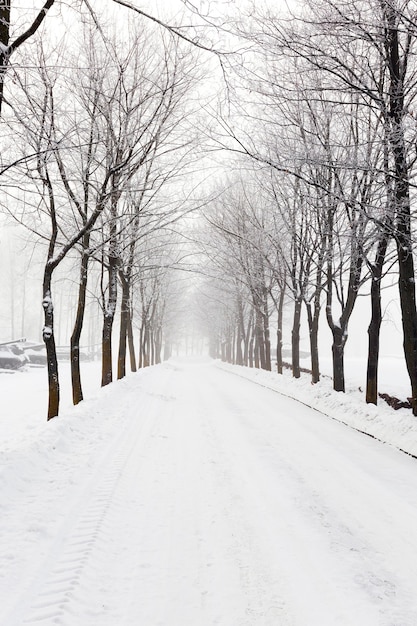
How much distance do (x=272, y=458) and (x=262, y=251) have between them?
13013 mm

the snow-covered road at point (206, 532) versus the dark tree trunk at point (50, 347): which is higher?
the dark tree trunk at point (50, 347)

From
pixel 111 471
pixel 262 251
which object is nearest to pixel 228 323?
pixel 262 251

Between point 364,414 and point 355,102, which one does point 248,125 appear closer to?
point 355,102

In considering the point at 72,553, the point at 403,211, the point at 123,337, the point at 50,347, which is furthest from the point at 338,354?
the point at 72,553

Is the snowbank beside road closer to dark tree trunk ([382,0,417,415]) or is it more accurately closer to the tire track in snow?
dark tree trunk ([382,0,417,415])

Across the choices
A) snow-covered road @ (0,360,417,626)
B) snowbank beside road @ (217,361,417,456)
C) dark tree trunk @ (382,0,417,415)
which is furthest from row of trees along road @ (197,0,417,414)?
snow-covered road @ (0,360,417,626)

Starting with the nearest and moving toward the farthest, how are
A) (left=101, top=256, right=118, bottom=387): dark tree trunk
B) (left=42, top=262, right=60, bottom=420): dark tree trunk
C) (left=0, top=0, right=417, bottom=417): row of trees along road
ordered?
1. (left=0, top=0, right=417, bottom=417): row of trees along road
2. (left=42, top=262, right=60, bottom=420): dark tree trunk
3. (left=101, top=256, right=118, bottom=387): dark tree trunk

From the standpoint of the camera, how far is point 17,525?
4.00 metres

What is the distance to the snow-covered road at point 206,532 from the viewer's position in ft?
9.16

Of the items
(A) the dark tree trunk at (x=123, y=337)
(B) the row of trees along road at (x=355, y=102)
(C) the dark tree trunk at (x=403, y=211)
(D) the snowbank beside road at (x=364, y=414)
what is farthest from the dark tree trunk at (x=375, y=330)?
(A) the dark tree trunk at (x=123, y=337)

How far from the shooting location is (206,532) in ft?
12.8

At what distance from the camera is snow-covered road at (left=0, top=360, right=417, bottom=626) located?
2.79 metres

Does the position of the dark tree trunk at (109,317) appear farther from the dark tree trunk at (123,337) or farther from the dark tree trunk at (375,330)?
the dark tree trunk at (375,330)

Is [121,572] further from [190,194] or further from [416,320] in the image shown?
[190,194]
